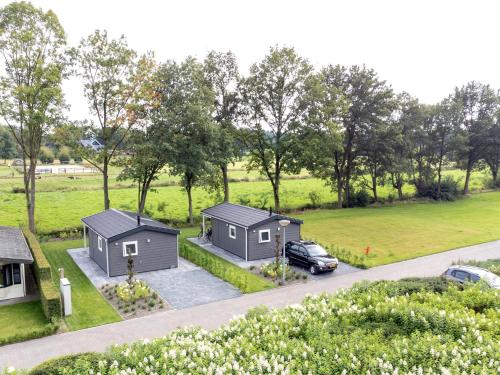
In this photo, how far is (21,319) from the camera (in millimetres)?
15680

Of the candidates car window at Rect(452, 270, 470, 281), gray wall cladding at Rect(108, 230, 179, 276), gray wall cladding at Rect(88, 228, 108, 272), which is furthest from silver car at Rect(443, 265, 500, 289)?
gray wall cladding at Rect(88, 228, 108, 272)

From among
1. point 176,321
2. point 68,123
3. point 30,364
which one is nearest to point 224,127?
point 68,123

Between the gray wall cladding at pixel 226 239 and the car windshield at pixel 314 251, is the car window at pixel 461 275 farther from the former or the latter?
the gray wall cladding at pixel 226 239

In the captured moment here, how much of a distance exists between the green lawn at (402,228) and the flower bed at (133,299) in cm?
1237

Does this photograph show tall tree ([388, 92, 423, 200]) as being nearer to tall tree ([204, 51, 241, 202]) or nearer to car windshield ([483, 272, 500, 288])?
tall tree ([204, 51, 241, 202])

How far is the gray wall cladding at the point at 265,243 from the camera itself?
78.6 ft

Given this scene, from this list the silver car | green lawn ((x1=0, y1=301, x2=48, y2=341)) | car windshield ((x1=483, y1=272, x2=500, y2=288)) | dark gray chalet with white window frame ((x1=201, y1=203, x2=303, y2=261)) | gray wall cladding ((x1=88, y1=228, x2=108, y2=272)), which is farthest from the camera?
dark gray chalet with white window frame ((x1=201, y1=203, x2=303, y2=261))

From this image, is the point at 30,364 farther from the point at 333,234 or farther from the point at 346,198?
the point at 346,198

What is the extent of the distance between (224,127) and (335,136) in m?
10.5

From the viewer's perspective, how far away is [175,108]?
29391 millimetres

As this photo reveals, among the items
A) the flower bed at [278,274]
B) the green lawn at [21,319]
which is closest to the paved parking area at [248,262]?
the flower bed at [278,274]

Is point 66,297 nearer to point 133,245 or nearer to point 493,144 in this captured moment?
point 133,245

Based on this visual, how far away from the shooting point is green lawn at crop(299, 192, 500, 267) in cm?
2628

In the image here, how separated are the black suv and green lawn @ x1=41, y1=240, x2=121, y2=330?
10.4 meters
